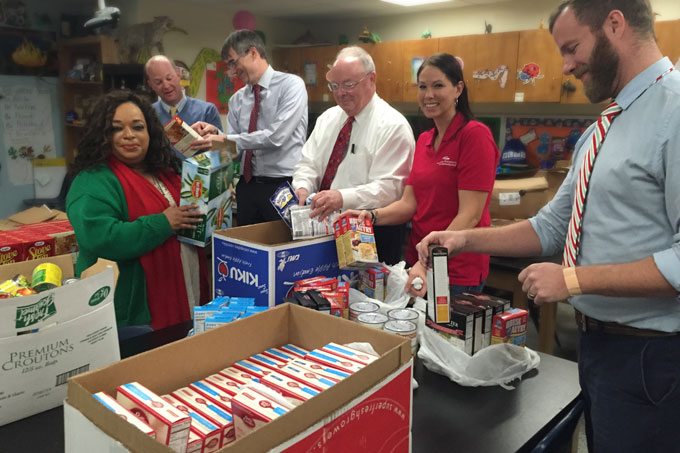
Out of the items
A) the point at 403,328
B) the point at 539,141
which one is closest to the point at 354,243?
the point at 403,328

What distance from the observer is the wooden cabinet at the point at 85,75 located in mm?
4690

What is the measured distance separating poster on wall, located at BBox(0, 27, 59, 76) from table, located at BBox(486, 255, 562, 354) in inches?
182

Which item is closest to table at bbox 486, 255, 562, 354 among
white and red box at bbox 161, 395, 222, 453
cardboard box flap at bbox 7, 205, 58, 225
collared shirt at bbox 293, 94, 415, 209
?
collared shirt at bbox 293, 94, 415, 209

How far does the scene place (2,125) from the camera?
4.94 m

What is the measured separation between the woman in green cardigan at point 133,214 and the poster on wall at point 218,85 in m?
3.81

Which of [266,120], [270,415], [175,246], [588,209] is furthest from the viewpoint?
[266,120]

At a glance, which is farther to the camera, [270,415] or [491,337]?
[491,337]

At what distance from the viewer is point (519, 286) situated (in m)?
3.09

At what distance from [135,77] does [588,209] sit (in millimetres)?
4504

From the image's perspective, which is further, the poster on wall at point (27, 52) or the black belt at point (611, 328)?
the poster on wall at point (27, 52)

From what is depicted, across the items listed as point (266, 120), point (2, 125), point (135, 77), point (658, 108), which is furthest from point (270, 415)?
point (2, 125)

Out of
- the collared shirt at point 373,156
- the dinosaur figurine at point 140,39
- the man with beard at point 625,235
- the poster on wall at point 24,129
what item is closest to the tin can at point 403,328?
the man with beard at point 625,235

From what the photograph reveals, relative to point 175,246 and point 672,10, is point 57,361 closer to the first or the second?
point 175,246

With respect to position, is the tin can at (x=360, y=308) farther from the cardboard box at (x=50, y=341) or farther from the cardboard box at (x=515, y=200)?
the cardboard box at (x=515, y=200)
